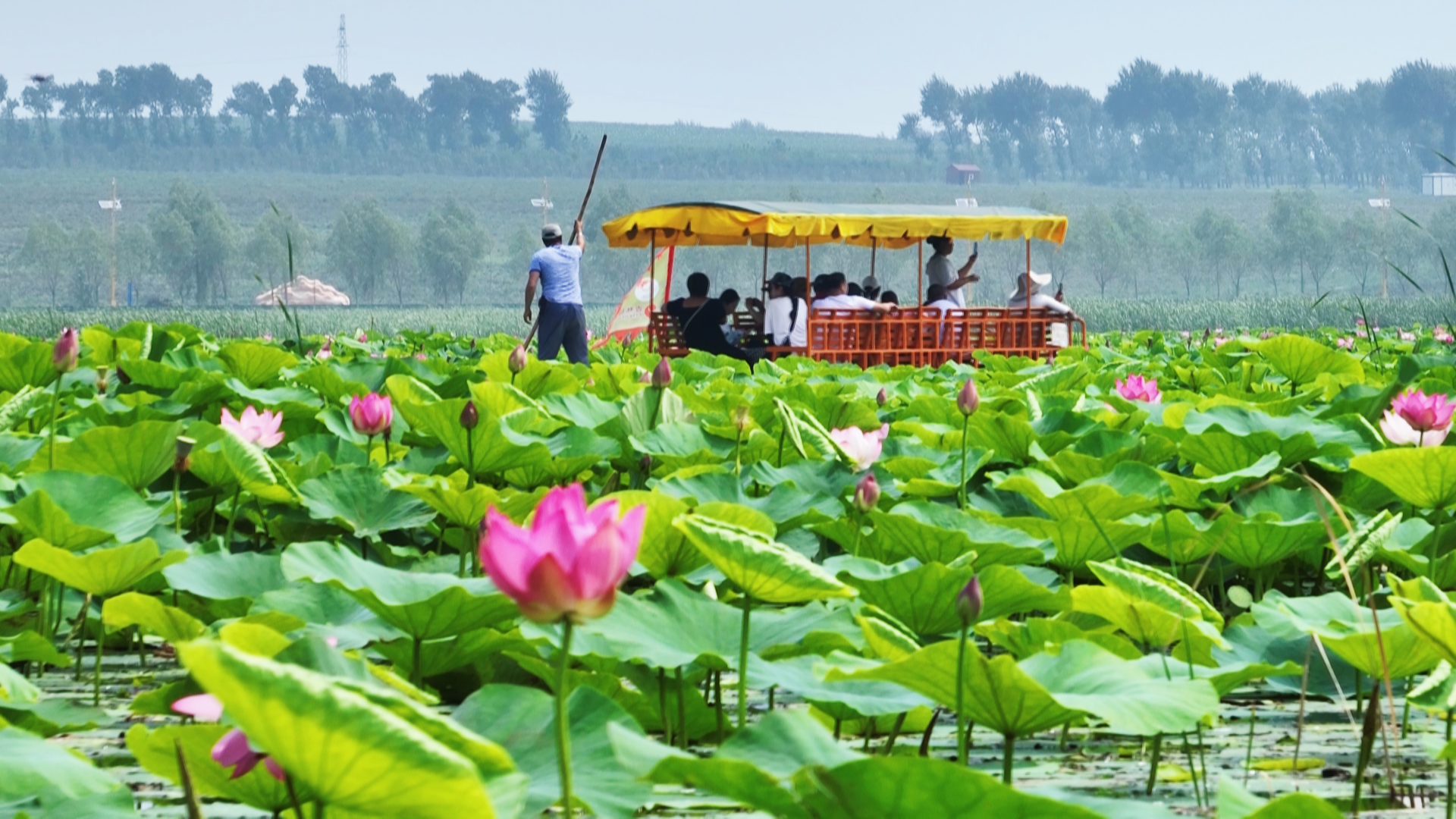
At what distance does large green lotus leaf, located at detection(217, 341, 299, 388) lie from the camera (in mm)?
3611

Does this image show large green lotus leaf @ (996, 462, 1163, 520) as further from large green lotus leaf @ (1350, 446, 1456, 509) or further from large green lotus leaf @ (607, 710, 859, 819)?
large green lotus leaf @ (607, 710, 859, 819)

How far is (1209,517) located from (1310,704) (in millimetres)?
540

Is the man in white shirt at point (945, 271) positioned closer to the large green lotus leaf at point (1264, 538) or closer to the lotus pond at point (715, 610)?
the lotus pond at point (715, 610)

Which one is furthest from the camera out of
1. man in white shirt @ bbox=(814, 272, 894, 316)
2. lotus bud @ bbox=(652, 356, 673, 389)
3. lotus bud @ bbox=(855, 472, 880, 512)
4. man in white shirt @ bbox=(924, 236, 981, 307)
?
man in white shirt @ bbox=(924, 236, 981, 307)

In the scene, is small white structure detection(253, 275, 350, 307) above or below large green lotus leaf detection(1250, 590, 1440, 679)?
below

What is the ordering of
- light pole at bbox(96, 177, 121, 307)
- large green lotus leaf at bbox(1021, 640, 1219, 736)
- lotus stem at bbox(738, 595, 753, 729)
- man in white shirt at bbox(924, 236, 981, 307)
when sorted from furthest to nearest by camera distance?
light pole at bbox(96, 177, 121, 307) → man in white shirt at bbox(924, 236, 981, 307) → lotus stem at bbox(738, 595, 753, 729) → large green lotus leaf at bbox(1021, 640, 1219, 736)

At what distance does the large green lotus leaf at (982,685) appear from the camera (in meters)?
1.06

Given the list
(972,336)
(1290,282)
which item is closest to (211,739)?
(972,336)

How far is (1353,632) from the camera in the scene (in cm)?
149

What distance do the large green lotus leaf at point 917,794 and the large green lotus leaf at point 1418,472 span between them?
1.28 m

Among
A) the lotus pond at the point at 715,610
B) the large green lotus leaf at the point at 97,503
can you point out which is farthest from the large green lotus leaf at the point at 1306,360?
the large green lotus leaf at the point at 97,503

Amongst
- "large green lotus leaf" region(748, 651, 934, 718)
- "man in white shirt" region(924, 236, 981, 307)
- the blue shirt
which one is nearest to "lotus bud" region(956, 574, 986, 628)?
"large green lotus leaf" region(748, 651, 934, 718)

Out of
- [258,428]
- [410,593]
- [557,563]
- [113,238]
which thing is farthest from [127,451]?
[113,238]

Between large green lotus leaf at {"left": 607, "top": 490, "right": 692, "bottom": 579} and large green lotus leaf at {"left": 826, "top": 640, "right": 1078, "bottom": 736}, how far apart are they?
441 mm
